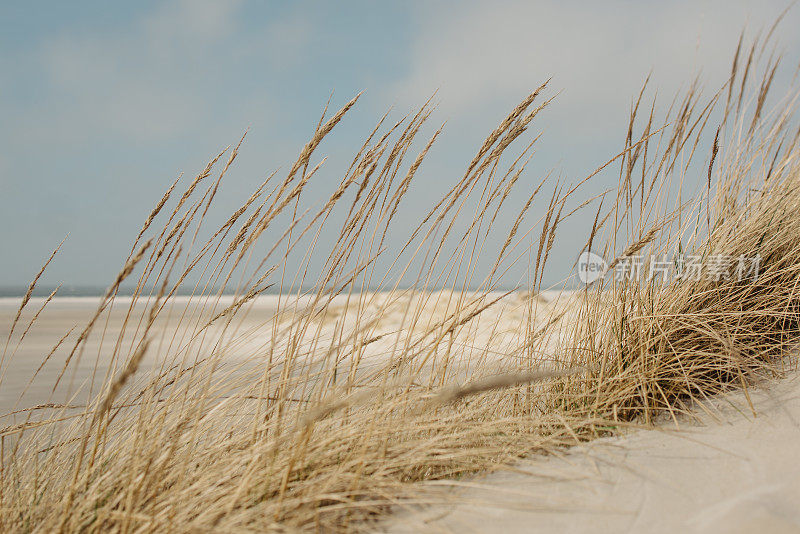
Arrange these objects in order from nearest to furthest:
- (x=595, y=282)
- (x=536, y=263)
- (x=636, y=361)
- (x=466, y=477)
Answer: (x=466, y=477) < (x=636, y=361) < (x=536, y=263) < (x=595, y=282)

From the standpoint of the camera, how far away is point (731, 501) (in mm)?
952

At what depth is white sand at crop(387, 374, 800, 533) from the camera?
2.95 ft

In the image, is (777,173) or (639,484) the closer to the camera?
(639,484)

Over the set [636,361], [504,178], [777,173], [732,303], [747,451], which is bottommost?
[747,451]

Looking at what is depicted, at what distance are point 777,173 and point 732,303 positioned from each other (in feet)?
2.34

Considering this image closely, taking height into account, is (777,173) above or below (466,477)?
above

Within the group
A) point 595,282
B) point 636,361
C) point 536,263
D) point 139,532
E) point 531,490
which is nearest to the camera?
point 139,532

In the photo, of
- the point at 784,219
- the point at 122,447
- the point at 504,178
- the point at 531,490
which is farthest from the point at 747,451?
the point at 122,447

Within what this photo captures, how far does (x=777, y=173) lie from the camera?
2061 millimetres

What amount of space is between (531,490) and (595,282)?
2.73ft

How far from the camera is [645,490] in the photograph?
3.26 ft

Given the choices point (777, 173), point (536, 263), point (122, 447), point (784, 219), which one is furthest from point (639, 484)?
point (777, 173)

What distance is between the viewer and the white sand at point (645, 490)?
90 cm

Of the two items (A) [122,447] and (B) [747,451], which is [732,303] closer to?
(B) [747,451]
